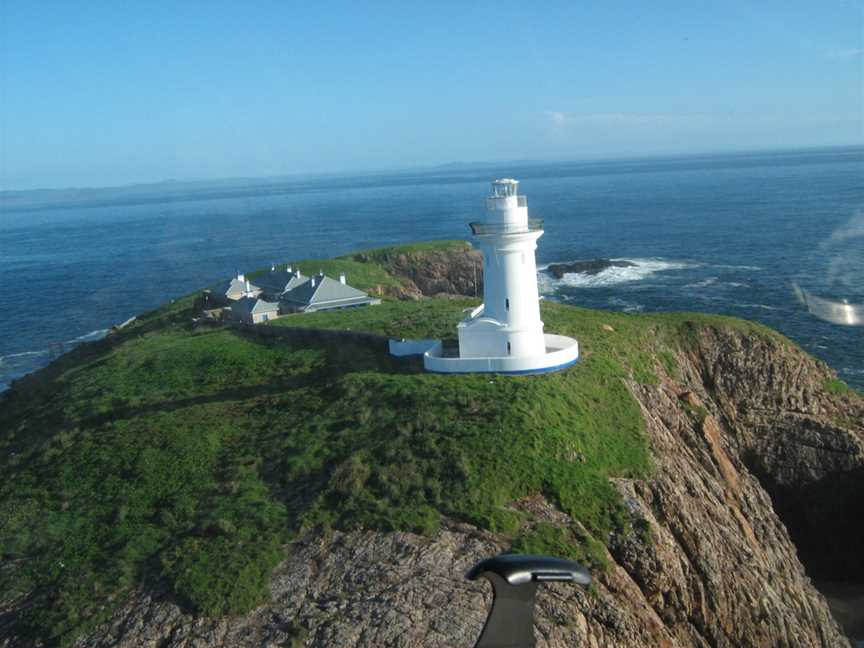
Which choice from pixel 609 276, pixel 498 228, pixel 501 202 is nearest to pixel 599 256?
pixel 609 276

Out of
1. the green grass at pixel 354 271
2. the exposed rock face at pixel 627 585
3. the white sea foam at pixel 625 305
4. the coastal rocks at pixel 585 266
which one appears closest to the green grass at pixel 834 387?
the exposed rock face at pixel 627 585

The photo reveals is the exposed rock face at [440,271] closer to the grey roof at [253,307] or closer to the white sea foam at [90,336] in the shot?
the white sea foam at [90,336]

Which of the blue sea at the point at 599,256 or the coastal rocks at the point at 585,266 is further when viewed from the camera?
the coastal rocks at the point at 585,266

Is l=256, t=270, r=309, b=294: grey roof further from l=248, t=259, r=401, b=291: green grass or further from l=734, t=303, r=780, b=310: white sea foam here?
l=734, t=303, r=780, b=310: white sea foam

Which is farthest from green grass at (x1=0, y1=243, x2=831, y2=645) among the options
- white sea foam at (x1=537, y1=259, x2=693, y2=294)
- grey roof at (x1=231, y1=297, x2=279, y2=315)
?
white sea foam at (x1=537, y1=259, x2=693, y2=294)

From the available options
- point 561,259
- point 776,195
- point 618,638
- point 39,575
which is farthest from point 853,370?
point 776,195

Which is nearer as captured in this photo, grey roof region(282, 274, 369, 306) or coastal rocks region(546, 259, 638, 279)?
grey roof region(282, 274, 369, 306)
